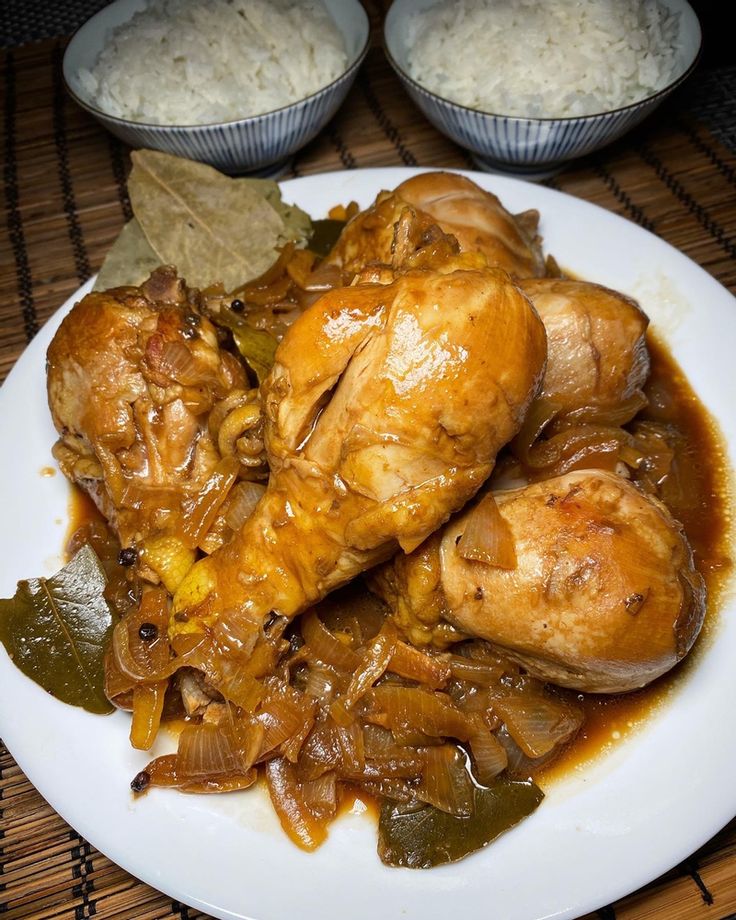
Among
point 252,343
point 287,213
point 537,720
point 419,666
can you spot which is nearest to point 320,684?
point 419,666

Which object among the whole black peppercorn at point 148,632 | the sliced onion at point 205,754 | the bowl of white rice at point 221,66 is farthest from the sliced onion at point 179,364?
the bowl of white rice at point 221,66

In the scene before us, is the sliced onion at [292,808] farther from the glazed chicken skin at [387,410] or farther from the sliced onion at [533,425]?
the sliced onion at [533,425]

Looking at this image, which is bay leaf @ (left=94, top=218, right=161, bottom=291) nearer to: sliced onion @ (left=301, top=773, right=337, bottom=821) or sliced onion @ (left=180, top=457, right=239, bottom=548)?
sliced onion @ (left=180, top=457, right=239, bottom=548)

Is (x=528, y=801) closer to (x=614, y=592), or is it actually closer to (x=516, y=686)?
(x=516, y=686)

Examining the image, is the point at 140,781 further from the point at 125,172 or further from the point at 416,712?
the point at 125,172

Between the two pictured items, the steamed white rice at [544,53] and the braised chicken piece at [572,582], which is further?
the steamed white rice at [544,53]

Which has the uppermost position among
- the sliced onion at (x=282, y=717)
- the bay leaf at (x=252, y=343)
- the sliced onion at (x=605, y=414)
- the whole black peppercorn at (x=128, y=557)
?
the sliced onion at (x=605, y=414)

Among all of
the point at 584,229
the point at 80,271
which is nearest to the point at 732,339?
the point at 584,229
